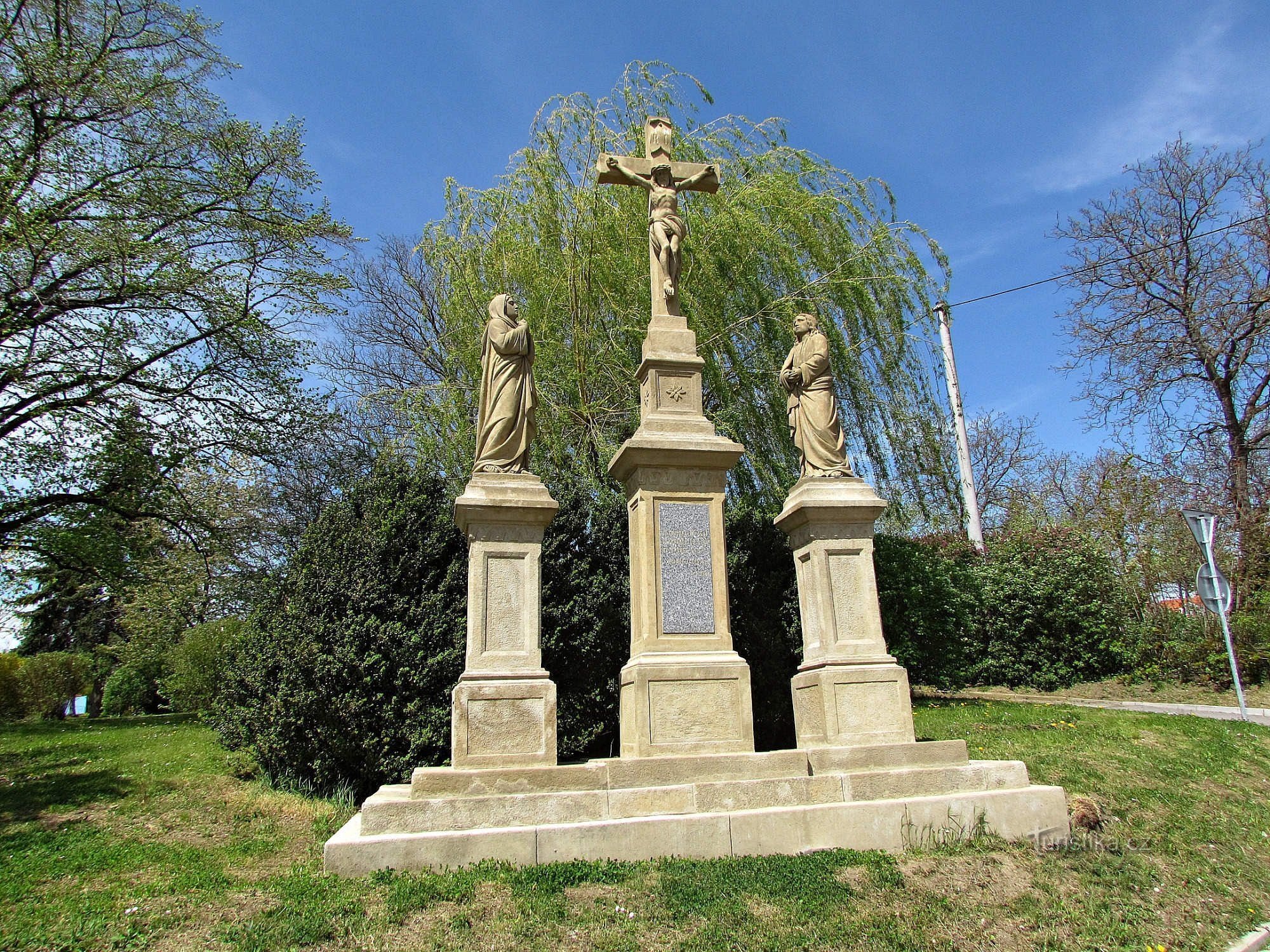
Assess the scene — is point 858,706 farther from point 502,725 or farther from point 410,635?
point 410,635

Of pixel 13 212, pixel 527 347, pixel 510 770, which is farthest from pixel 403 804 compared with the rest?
pixel 13 212

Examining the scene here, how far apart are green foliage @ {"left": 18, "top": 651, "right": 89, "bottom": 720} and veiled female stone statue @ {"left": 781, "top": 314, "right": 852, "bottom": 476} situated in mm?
17574

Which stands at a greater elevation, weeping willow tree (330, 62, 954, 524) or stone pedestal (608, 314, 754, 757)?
weeping willow tree (330, 62, 954, 524)

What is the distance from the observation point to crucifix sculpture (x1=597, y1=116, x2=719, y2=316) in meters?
7.21

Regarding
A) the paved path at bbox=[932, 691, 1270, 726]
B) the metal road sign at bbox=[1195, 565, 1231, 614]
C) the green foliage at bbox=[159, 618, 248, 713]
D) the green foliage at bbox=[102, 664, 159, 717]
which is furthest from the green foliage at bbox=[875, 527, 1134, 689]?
the green foliage at bbox=[102, 664, 159, 717]

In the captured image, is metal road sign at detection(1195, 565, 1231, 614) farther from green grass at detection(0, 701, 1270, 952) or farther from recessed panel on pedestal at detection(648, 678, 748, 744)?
recessed panel on pedestal at detection(648, 678, 748, 744)

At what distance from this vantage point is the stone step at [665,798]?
15.7 ft

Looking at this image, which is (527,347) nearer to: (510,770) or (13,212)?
(510,770)

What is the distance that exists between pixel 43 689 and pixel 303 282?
10861 mm

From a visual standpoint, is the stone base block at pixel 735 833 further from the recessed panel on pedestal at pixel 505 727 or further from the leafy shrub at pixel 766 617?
the leafy shrub at pixel 766 617

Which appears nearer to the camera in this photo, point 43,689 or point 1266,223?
point 1266,223

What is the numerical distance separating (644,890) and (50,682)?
58.3 feet

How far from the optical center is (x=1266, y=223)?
1505 centimetres

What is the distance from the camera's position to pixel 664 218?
724 centimetres
